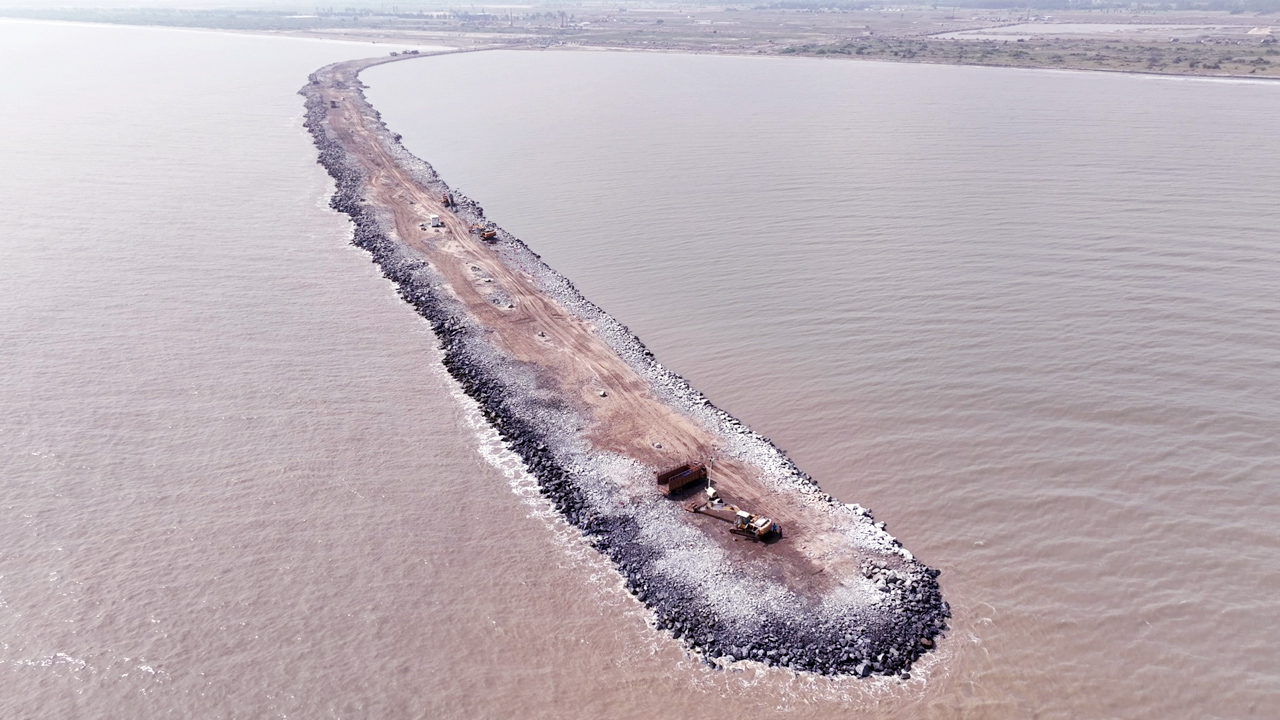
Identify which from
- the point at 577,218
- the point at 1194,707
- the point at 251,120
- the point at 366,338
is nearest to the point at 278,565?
the point at 366,338

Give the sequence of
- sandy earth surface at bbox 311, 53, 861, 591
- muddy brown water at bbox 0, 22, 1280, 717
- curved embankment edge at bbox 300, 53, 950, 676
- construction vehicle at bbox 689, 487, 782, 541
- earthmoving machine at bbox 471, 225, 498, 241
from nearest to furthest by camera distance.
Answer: muddy brown water at bbox 0, 22, 1280, 717
curved embankment edge at bbox 300, 53, 950, 676
sandy earth surface at bbox 311, 53, 861, 591
construction vehicle at bbox 689, 487, 782, 541
earthmoving machine at bbox 471, 225, 498, 241

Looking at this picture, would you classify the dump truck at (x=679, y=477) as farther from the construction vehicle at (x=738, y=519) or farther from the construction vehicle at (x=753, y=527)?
the construction vehicle at (x=753, y=527)

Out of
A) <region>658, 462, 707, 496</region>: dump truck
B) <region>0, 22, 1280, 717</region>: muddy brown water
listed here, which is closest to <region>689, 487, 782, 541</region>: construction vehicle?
<region>658, 462, 707, 496</region>: dump truck

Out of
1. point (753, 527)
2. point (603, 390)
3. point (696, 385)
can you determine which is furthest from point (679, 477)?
point (696, 385)

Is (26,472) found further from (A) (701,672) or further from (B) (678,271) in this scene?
(B) (678,271)

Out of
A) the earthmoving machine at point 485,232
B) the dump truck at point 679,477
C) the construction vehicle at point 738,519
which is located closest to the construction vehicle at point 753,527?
the construction vehicle at point 738,519

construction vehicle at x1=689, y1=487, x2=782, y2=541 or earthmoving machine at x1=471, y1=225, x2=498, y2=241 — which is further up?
earthmoving machine at x1=471, y1=225, x2=498, y2=241

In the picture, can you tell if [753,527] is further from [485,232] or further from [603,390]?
[485,232]

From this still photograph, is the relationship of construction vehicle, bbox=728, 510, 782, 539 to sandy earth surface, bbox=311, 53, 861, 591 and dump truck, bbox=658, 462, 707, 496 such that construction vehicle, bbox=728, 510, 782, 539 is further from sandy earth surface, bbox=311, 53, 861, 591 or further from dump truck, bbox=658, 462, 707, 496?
dump truck, bbox=658, 462, 707, 496
